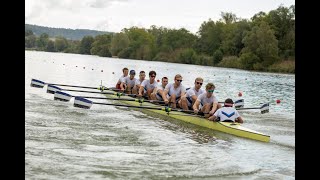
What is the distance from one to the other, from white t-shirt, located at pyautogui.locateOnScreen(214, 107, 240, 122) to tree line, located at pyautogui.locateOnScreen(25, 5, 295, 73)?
147 feet

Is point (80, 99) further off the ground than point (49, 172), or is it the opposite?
point (80, 99)

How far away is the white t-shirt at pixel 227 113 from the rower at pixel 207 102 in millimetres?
419

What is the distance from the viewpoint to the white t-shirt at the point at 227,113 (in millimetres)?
10480

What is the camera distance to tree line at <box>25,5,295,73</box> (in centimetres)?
6038

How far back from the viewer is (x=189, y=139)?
10.0m

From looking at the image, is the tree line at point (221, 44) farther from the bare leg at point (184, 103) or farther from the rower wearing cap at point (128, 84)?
the bare leg at point (184, 103)

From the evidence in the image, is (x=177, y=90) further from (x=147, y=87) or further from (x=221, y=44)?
(x=221, y=44)

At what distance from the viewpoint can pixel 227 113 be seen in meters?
10.5

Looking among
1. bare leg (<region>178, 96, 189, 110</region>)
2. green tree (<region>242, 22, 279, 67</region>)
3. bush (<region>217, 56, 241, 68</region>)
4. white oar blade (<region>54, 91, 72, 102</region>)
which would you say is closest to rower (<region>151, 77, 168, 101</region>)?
bare leg (<region>178, 96, 189, 110</region>)

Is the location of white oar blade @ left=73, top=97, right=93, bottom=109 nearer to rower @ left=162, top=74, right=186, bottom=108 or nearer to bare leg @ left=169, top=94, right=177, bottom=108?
rower @ left=162, top=74, right=186, bottom=108

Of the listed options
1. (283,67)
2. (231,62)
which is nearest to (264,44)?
(283,67)
